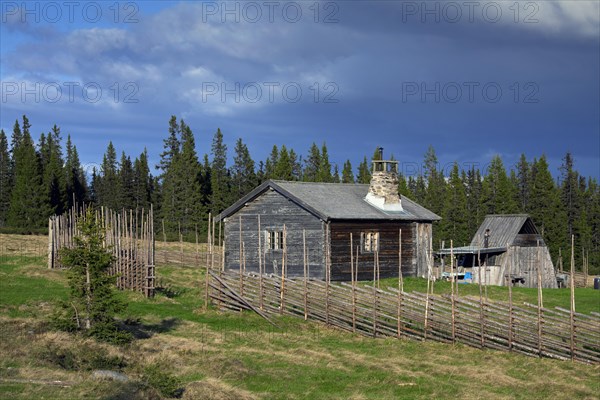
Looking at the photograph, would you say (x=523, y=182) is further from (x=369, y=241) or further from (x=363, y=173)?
(x=369, y=241)

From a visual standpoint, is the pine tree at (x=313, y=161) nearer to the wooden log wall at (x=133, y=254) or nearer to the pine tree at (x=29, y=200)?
the pine tree at (x=29, y=200)

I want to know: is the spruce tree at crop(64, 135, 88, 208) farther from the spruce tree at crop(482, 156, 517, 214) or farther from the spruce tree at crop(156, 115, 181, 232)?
the spruce tree at crop(482, 156, 517, 214)

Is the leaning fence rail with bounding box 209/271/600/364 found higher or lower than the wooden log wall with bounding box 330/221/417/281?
lower

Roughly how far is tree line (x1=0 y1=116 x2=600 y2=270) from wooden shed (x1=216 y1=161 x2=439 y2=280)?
87.1ft

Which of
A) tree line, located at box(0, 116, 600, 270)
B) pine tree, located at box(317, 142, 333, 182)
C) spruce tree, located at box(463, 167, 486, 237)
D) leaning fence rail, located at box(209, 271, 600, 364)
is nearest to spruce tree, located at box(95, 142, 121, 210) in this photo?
tree line, located at box(0, 116, 600, 270)

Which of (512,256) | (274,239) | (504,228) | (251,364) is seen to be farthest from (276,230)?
(251,364)

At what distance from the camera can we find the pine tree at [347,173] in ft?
328

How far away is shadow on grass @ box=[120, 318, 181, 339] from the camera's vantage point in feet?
69.4

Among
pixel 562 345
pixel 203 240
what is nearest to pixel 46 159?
pixel 203 240

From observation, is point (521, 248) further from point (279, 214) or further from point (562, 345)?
point (562, 345)

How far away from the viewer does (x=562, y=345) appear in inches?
802

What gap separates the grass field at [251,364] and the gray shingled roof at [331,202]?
10598 millimetres

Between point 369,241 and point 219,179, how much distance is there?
55834mm

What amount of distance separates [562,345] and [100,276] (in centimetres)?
1332
